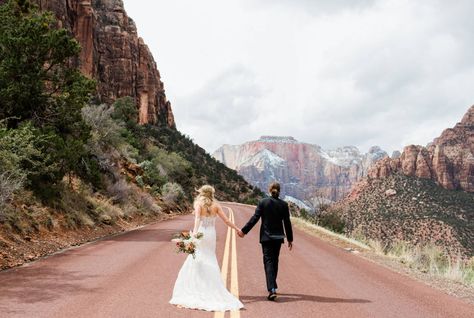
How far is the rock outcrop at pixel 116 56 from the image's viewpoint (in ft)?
245

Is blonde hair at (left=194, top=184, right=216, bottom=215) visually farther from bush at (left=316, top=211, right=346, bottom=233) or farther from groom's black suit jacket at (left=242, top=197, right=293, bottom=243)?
bush at (left=316, top=211, right=346, bottom=233)

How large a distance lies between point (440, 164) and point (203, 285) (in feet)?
442

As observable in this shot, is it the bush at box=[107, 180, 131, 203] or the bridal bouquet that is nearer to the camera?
the bridal bouquet

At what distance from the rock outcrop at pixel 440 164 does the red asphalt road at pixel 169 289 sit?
109 metres

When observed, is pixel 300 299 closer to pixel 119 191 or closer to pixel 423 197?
pixel 119 191

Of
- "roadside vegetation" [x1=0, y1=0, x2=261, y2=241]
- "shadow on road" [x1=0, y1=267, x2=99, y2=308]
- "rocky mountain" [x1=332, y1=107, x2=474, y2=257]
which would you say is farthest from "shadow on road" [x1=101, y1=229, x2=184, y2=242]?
"rocky mountain" [x1=332, y1=107, x2=474, y2=257]

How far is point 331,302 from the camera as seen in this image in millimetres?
7809

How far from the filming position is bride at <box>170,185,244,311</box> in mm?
7082

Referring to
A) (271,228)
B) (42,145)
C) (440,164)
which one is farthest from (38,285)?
(440,164)

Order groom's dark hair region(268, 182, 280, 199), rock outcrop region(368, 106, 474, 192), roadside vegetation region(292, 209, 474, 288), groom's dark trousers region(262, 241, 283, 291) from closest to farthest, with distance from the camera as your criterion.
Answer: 1. groom's dark trousers region(262, 241, 283, 291)
2. groom's dark hair region(268, 182, 280, 199)
3. roadside vegetation region(292, 209, 474, 288)
4. rock outcrop region(368, 106, 474, 192)

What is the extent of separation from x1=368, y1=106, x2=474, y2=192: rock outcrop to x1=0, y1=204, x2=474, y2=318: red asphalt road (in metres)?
109

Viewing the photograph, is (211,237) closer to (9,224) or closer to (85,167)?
(9,224)

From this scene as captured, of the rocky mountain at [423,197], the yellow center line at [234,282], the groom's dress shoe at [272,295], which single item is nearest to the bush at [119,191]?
the yellow center line at [234,282]

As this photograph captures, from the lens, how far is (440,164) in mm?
128875
